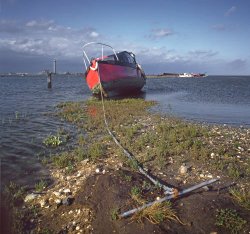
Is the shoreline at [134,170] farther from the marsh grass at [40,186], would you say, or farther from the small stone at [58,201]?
the marsh grass at [40,186]

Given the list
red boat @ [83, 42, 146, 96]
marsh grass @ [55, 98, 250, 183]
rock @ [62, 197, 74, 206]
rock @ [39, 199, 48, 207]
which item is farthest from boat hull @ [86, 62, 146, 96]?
rock @ [62, 197, 74, 206]

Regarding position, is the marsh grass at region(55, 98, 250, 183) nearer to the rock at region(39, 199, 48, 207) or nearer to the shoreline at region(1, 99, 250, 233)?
the shoreline at region(1, 99, 250, 233)

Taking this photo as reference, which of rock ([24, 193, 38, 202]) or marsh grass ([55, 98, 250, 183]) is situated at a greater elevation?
marsh grass ([55, 98, 250, 183])

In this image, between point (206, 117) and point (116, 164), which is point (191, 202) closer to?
point (116, 164)

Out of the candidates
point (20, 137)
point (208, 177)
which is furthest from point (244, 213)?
point (20, 137)

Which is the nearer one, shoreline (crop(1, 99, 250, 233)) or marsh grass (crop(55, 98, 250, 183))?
shoreline (crop(1, 99, 250, 233))

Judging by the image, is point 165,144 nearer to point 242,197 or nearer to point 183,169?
point 183,169

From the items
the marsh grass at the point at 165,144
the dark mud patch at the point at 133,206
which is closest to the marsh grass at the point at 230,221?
the dark mud patch at the point at 133,206

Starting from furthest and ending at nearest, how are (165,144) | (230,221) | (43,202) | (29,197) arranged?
(165,144) < (29,197) < (43,202) < (230,221)

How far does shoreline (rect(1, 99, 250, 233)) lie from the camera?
633 cm

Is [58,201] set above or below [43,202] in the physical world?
above

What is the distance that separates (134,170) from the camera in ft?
29.2

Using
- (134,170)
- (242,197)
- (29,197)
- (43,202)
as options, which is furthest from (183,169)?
(29,197)

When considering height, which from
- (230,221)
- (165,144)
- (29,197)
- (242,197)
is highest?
(165,144)
